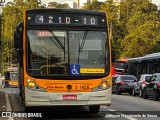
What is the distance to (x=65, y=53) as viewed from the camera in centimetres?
1388

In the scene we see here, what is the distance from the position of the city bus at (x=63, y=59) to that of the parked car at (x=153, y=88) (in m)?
10.6

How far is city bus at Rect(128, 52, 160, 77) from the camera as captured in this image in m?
32.6

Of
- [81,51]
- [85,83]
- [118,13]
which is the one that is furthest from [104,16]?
[118,13]

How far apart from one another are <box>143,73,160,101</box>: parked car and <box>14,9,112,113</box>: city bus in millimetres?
10641

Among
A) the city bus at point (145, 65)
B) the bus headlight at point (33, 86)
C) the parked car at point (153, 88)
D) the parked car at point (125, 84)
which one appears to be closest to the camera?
the bus headlight at point (33, 86)

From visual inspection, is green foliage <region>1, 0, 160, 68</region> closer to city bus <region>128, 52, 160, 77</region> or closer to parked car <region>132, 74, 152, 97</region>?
city bus <region>128, 52, 160, 77</region>

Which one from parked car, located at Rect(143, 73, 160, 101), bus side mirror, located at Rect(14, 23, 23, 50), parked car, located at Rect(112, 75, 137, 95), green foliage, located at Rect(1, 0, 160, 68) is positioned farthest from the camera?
green foliage, located at Rect(1, 0, 160, 68)

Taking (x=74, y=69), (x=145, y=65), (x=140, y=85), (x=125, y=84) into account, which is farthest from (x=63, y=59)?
(x=145, y=65)

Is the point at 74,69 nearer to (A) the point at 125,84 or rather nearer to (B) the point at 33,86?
(B) the point at 33,86

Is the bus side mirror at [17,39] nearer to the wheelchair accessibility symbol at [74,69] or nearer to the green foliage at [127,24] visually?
the wheelchair accessibility symbol at [74,69]

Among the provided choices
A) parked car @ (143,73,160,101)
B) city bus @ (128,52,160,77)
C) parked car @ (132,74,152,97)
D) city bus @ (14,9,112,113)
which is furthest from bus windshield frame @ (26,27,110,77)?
city bus @ (128,52,160,77)

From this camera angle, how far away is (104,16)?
14.5 meters

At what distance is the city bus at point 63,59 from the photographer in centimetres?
1357

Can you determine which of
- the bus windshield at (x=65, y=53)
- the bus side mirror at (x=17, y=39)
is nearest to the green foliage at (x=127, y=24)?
the bus side mirror at (x=17, y=39)
